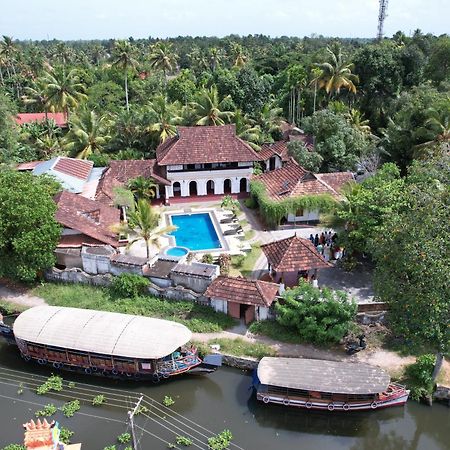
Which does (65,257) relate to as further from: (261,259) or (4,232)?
(261,259)

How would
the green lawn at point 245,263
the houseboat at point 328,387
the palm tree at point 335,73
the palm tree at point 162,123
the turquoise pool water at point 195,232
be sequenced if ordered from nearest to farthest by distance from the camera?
the houseboat at point 328,387
the green lawn at point 245,263
the turquoise pool water at point 195,232
the palm tree at point 162,123
the palm tree at point 335,73

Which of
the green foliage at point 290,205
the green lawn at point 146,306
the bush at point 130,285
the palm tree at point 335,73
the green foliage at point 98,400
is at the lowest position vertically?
the green foliage at point 98,400

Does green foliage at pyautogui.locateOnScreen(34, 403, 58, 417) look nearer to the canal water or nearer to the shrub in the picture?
the canal water

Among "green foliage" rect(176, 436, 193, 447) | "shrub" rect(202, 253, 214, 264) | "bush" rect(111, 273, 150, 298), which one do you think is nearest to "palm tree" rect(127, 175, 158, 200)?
"shrub" rect(202, 253, 214, 264)

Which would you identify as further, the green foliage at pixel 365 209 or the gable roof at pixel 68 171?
the gable roof at pixel 68 171

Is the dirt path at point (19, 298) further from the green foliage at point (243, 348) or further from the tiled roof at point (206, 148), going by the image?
the tiled roof at point (206, 148)

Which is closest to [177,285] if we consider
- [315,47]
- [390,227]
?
[390,227]

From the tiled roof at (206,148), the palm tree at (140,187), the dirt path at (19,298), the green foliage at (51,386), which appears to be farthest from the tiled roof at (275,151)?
the green foliage at (51,386)
